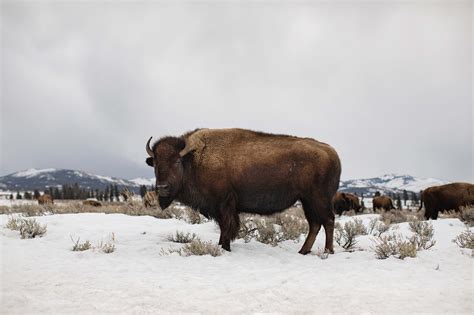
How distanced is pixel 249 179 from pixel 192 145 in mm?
1334

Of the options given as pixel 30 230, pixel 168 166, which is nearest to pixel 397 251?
pixel 168 166

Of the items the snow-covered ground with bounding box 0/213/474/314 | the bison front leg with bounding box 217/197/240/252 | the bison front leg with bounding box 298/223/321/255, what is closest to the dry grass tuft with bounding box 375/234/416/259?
the snow-covered ground with bounding box 0/213/474/314

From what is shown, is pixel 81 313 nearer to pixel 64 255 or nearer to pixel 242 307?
pixel 242 307

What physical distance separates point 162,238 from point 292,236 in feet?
9.37

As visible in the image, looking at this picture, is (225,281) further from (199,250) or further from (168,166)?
(168,166)

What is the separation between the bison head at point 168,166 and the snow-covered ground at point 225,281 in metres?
1.01

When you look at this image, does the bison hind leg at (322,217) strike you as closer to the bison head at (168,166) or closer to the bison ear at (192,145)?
the bison ear at (192,145)

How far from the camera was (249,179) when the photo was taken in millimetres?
6609

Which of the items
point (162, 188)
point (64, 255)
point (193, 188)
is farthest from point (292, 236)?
point (64, 255)

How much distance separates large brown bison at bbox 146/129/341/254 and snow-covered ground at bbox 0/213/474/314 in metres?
0.81

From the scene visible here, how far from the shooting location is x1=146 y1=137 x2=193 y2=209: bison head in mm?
6619

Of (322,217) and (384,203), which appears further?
(384,203)

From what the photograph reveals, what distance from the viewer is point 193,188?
6793mm

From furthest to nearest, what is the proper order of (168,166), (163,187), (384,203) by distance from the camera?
(384,203) < (168,166) < (163,187)
